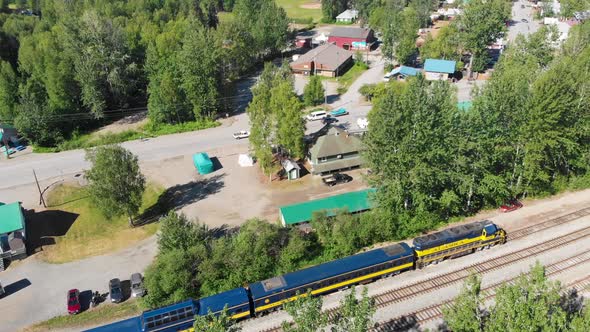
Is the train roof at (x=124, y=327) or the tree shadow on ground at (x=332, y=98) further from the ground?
the tree shadow on ground at (x=332, y=98)

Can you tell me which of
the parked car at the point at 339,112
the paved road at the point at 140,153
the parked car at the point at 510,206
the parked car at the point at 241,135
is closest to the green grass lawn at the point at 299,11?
the parked car at the point at 339,112

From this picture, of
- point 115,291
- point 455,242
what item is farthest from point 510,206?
point 115,291

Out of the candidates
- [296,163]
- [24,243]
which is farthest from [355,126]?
[24,243]

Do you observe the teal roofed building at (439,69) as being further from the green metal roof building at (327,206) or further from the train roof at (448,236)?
the train roof at (448,236)

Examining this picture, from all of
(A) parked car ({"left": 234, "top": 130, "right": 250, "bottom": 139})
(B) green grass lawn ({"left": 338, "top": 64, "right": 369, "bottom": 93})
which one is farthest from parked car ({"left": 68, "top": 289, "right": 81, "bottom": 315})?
(B) green grass lawn ({"left": 338, "top": 64, "right": 369, "bottom": 93})

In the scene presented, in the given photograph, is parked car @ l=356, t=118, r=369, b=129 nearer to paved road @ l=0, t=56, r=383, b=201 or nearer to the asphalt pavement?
paved road @ l=0, t=56, r=383, b=201

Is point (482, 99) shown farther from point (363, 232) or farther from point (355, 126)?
point (355, 126)
